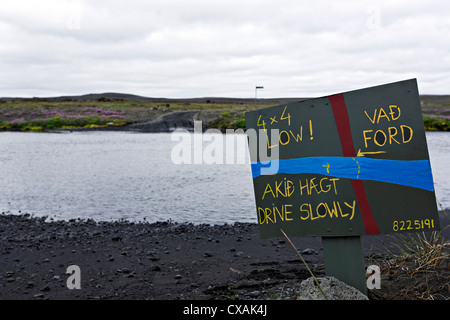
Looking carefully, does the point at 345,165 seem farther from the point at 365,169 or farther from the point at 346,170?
the point at 365,169

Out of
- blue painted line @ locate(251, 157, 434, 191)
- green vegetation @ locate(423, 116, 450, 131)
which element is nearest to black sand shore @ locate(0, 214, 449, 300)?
blue painted line @ locate(251, 157, 434, 191)

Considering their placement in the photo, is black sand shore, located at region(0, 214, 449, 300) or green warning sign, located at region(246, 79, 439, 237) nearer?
green warning sign, located at region(246, 79, 439, 237)

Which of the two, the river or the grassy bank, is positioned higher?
the grassy bank

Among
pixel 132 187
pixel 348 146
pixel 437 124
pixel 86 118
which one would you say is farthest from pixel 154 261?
pixel 86 118

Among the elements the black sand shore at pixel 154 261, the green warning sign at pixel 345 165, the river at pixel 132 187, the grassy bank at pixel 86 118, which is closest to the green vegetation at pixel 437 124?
the grassy bank at pixel 86 118

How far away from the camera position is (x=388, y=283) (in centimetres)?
518

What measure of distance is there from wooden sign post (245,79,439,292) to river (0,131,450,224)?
6.88 meters

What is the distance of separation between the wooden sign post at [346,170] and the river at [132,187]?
271 inches

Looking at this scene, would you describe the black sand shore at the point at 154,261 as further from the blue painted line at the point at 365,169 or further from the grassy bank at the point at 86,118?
the grassy bank at the point at 86,118

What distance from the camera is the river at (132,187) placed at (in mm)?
12961

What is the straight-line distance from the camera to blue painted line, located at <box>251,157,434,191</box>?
4422mm

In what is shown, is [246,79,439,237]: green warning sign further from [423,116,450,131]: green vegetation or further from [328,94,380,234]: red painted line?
[423,116,450,131]: green vegetation

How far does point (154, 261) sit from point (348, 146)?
469 cm
